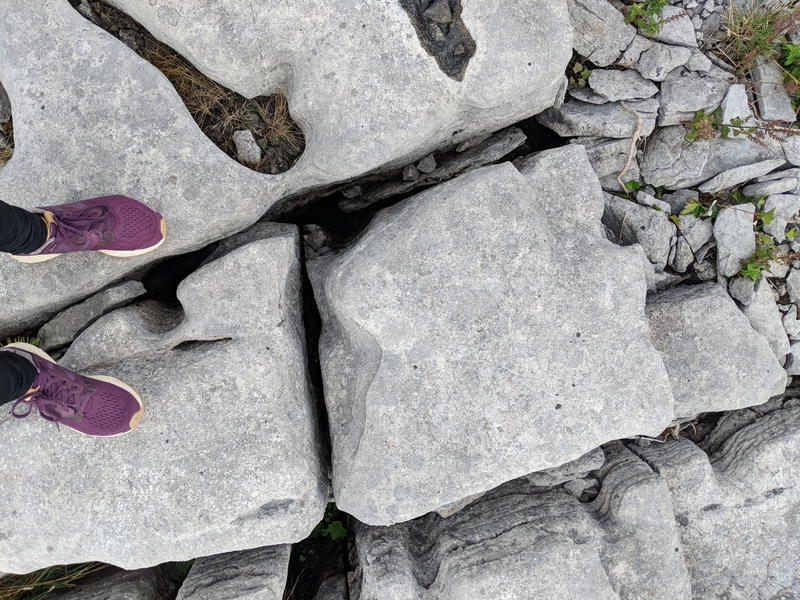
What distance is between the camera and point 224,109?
4105mm

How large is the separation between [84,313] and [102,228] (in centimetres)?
85

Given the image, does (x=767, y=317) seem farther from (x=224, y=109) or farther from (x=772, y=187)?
(x=224, y=109)

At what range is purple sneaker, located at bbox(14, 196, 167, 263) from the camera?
3.46 meters

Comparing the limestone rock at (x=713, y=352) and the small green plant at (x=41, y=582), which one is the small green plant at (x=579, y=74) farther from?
the small green plant at (x=41, y=582)

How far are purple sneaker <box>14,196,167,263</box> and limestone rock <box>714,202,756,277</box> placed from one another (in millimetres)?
4317

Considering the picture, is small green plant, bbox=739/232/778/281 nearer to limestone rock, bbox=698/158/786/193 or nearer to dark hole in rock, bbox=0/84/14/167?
limestone rock, bbox=698/158/786/193

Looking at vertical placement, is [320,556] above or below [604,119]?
below

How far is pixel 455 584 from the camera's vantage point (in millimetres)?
3881

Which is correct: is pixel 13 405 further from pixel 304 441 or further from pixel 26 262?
pixel 304 441

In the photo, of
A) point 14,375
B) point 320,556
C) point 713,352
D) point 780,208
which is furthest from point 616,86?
point 320,556

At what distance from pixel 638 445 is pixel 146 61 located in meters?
4.84

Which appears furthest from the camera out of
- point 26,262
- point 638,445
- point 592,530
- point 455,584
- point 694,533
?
point 638,445

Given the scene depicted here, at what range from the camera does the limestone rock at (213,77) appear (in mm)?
3602

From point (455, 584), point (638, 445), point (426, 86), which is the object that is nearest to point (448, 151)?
point (426, 86)
